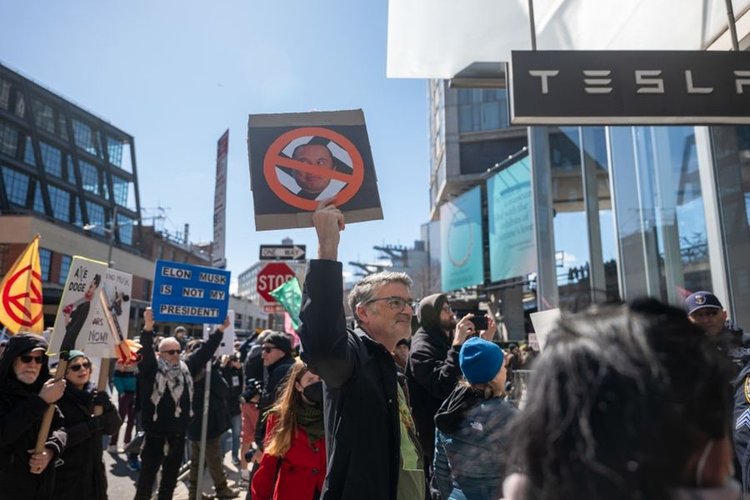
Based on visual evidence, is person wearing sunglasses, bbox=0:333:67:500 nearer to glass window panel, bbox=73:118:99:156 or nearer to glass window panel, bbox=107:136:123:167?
glass window panel, bbox=73:118:99:156

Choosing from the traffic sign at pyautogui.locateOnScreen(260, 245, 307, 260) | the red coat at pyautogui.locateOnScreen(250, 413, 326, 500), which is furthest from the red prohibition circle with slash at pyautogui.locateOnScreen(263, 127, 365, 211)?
the traffic sign at pyautogui.locateOnScreen(260, 245, 307, 260)

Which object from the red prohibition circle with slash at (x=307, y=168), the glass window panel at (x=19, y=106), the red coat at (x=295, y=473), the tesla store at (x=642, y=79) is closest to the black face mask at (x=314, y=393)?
the red coat at (x=295, y=473)

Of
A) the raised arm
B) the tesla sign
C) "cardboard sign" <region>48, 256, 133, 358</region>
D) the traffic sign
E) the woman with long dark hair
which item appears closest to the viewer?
the woman with long dark hair

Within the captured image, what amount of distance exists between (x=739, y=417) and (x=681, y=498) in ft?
10.1

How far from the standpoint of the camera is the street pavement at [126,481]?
6.96m

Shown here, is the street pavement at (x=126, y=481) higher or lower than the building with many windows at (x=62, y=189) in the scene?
lower

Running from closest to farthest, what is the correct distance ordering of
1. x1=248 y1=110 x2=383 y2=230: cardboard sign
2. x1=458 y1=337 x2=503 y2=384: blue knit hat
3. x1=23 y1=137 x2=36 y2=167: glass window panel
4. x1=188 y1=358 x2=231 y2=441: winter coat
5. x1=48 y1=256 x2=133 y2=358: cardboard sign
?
1. x1=248 y1=110 x2=383 y2=230: cardboard sign
2. x1=458 y1=337 x2=503 y2=384: blue knit hat
3. x1=48 y1=256 x2=133 y2=358: cardboard sign
4. x1=188 y1=358 x2=231 y2=441: winter coat
5. x1=23 y1=137 x2=36 y2=167: glass window panel

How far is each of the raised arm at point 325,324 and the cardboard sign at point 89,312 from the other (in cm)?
336

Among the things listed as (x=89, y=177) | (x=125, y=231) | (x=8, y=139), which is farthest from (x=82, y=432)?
(x=125, y=231)

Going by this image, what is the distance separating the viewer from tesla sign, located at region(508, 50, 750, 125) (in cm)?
316

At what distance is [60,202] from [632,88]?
6059 centimetres

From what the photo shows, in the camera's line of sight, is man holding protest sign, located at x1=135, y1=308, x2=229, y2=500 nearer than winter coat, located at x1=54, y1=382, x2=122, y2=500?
No

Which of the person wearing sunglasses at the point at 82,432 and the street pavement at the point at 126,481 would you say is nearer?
the person wearing sunglasses at the point at 82,432

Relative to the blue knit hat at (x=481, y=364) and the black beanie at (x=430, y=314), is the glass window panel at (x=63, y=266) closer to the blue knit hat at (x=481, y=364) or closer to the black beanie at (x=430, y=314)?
the black beanie at (x=430, y=314)
